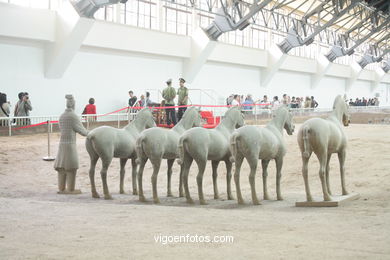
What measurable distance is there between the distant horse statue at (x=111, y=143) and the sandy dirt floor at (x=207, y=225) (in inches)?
21.5

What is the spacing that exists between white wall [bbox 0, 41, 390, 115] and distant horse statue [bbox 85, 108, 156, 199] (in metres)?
11.2

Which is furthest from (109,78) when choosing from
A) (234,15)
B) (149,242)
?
(149,242)

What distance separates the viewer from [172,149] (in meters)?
10.4

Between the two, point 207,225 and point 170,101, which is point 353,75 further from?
point 207,225

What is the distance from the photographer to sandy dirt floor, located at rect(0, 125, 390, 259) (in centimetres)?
532

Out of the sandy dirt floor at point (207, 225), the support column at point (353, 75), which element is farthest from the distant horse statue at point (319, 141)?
the support column at point (353, 75)

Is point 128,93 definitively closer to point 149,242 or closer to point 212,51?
point 212,51

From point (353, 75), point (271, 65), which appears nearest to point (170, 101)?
point (271, 65)

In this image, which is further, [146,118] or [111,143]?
[146,118]

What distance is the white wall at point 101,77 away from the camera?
21156mm

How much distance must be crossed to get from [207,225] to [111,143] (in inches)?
165

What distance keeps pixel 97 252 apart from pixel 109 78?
2020cm

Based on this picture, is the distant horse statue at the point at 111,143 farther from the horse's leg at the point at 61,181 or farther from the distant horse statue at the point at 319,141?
the distant horse statue at the point at 319,141

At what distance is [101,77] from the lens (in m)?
24.5
